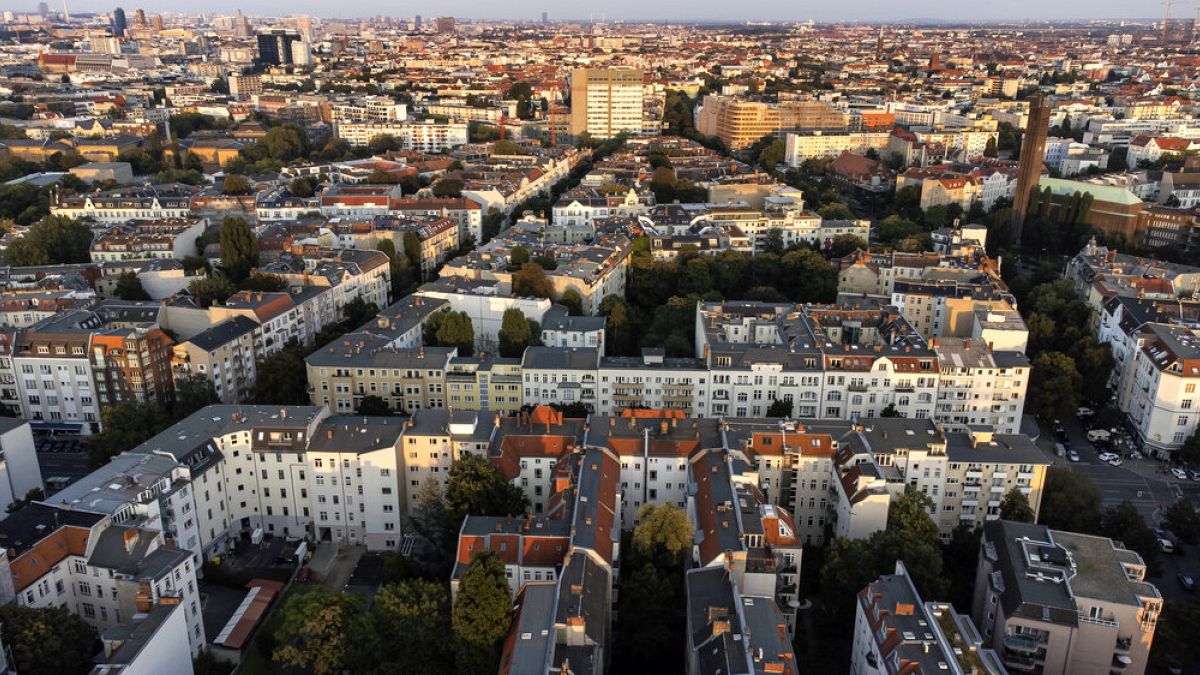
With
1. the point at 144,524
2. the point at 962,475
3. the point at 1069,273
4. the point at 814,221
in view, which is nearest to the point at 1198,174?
the point at 1069,273

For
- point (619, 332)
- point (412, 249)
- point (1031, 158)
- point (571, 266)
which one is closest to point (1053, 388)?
point (619, 332)

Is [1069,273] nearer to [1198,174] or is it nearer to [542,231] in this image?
[1198,174]

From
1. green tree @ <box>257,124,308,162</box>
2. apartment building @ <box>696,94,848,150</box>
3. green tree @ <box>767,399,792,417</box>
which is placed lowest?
green tree @ <box>767,399,792,417</box>

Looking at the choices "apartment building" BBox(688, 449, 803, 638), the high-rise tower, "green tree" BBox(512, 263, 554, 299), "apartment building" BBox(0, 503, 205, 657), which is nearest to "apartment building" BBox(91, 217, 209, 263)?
"green tree" BBox(512, 263, 554, 299)

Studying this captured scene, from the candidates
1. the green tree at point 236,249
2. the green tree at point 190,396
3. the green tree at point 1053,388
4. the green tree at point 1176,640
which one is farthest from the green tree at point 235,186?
the green tree at point 1176,640

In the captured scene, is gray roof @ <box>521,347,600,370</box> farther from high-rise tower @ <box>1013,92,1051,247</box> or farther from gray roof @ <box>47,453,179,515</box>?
high-rise tower @ <box>1013,92,1051,247</box>

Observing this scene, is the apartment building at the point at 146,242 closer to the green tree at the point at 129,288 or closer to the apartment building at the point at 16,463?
the green tree at the point at 129,288

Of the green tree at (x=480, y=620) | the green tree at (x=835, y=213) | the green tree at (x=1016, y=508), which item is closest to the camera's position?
the green tree at (x=480, y=620)

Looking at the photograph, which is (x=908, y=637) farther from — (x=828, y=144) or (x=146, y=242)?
(x=828, y=144)
